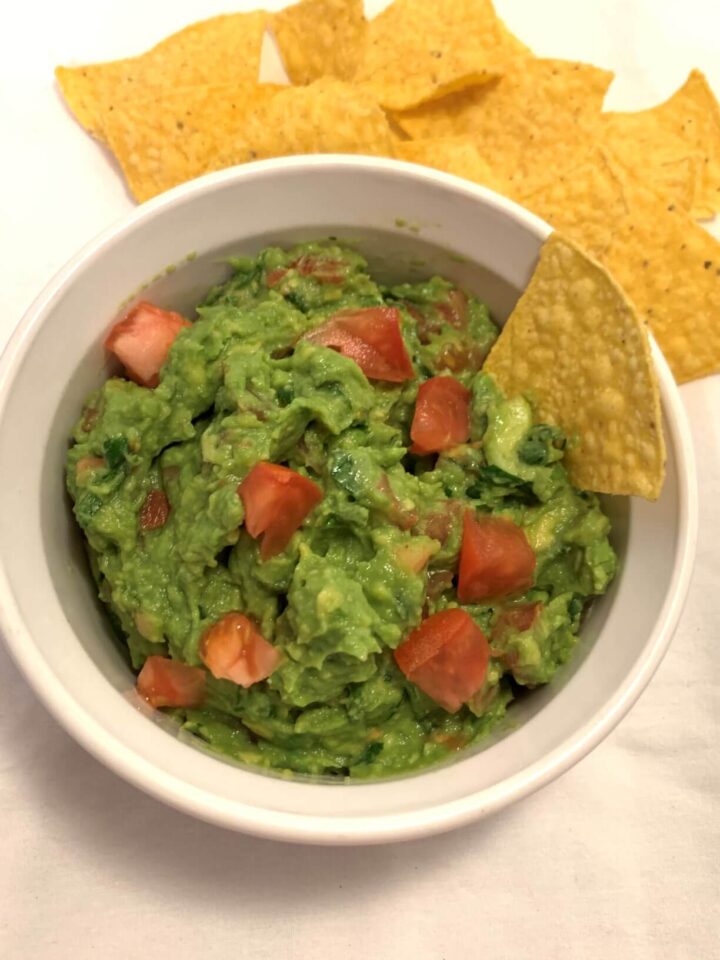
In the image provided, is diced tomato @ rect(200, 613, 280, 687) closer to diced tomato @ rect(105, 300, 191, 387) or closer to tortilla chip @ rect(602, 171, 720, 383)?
diced tomato @ rect(105, 300, 191, 387)

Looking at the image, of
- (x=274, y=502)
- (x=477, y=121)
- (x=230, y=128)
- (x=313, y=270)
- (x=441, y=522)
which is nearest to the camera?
(x=274, y=502)

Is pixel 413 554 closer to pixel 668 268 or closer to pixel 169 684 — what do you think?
pixel 169 684

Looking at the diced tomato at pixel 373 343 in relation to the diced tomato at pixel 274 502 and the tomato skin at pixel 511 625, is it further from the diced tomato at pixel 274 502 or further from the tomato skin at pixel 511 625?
the tomato skin at pixel 511 625

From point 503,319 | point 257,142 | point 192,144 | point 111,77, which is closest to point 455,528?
point 503,319

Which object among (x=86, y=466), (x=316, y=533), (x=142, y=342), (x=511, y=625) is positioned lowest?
(x=511, y=625)

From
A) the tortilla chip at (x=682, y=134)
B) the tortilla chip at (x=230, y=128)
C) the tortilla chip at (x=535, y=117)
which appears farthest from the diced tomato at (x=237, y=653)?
the tortilla chip at (x=682, y=134)

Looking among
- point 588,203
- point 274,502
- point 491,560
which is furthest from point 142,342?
point 588,203
